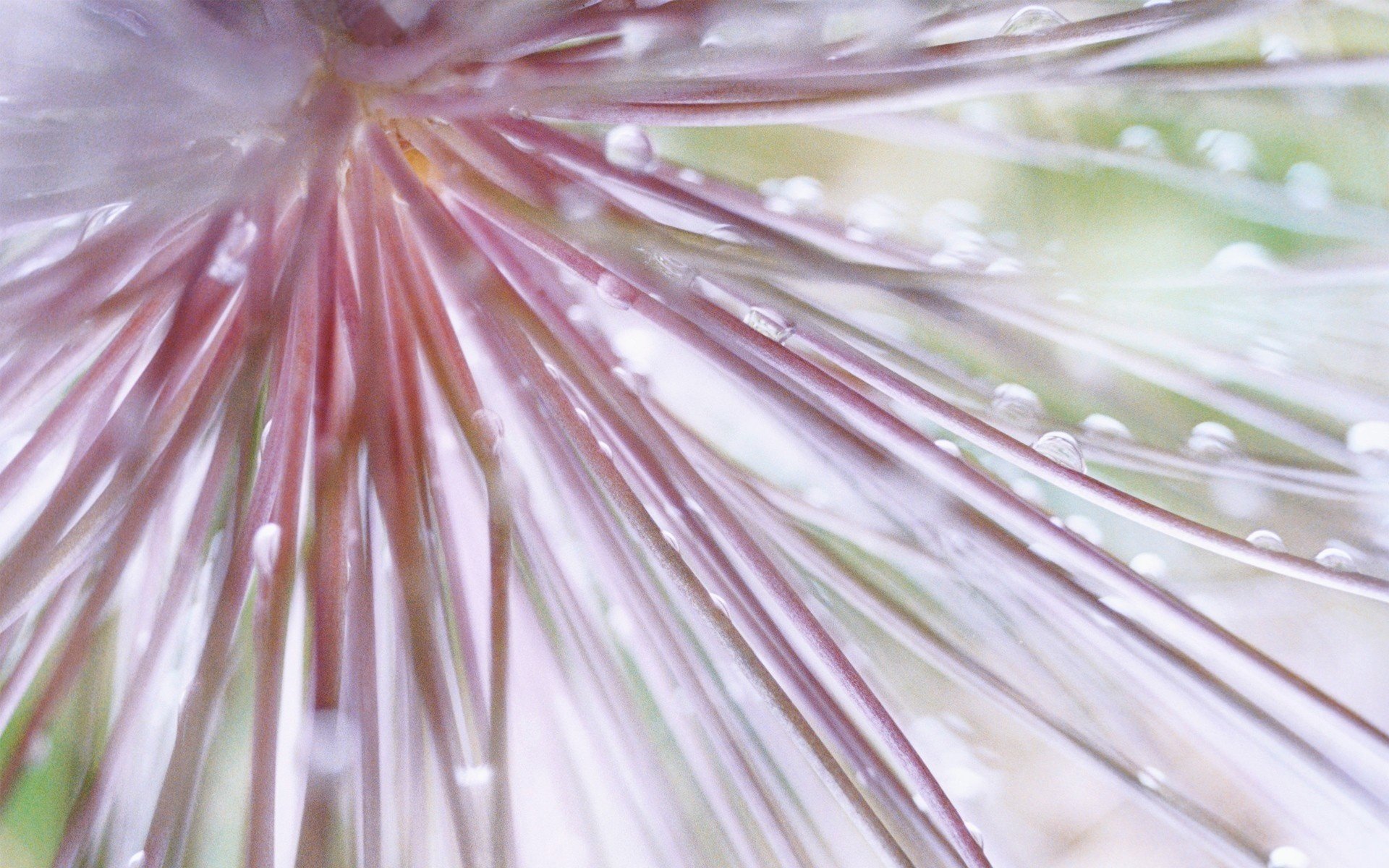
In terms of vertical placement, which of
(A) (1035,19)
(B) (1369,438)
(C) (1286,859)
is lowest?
(C) (1286,859)

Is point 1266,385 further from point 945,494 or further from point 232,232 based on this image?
point 232,232

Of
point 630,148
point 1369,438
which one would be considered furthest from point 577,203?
point 1369,438

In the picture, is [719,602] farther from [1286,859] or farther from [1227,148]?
[1227,148]

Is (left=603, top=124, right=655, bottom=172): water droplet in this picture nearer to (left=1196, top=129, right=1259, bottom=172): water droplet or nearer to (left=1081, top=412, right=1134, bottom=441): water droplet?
(left=1081, top=412, right=1134, bottom=441): water droplet

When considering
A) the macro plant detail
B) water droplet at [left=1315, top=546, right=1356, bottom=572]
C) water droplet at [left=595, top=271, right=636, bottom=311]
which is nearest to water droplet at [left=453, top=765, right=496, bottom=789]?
the macro plant detail

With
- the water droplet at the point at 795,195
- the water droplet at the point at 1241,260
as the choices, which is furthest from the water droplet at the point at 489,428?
the water droplet at the point at 1241,260

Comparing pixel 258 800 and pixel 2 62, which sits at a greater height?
pixel 2 62

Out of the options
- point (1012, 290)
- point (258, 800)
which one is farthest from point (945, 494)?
point (258, 800)
